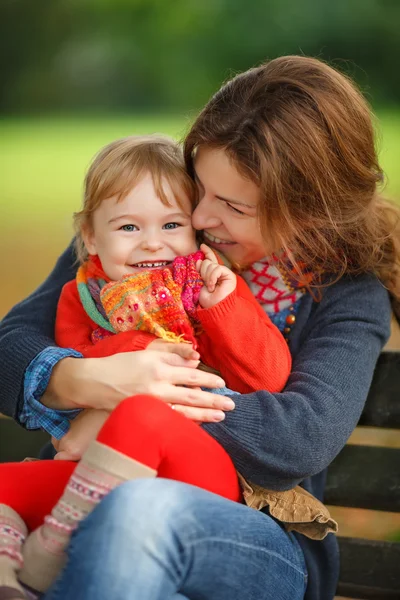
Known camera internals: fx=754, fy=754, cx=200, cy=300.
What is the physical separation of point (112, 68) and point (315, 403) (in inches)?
198

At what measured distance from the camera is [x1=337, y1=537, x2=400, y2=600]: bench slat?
1.94 meters

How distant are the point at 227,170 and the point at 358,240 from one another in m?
0.35

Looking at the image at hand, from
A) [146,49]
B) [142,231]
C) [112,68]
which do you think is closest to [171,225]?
[142,231]

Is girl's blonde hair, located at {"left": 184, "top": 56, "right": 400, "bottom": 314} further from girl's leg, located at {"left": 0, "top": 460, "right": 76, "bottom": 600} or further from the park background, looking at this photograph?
the park background

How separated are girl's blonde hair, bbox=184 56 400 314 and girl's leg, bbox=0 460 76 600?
0.70 m

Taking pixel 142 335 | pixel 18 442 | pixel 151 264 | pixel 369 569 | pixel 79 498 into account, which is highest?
pixel 151 264

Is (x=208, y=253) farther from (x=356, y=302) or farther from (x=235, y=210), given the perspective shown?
(x=356, y=302)

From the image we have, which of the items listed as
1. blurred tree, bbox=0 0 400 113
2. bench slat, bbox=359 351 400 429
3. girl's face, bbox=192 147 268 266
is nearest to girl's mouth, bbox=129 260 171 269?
girl's face, bbox=192 147 268 266

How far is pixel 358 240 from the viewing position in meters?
1.76

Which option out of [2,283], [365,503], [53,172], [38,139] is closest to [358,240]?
[365,503]

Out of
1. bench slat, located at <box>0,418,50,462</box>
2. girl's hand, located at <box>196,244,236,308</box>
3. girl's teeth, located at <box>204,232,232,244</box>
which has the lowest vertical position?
bench slat, located at <box>0,418,50,462</box>

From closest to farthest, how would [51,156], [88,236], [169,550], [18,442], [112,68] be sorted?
[169,550] → [88,236] → [18,442] → [51,156] → [112,68]

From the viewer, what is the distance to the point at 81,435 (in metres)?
1.62

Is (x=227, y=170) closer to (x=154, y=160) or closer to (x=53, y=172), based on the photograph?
(x=154, y=160)
